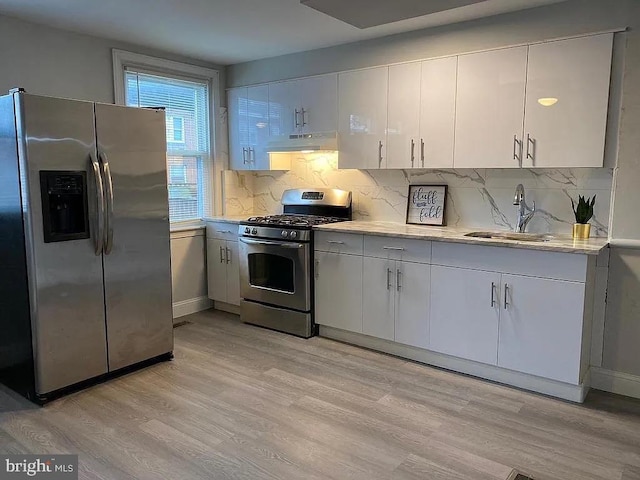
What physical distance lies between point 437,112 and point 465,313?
1437 mm

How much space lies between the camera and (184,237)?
451 cm

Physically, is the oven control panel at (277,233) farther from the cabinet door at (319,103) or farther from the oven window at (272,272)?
the cabinet door at (319,103)

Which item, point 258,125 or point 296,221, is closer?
point 296,221

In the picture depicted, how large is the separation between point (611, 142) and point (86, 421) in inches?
134

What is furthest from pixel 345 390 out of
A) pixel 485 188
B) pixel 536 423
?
pixel 485 188

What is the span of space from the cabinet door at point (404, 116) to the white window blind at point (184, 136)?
1.92 m

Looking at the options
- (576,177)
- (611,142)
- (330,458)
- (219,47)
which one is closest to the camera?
(330,458)

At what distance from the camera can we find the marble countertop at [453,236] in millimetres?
2764

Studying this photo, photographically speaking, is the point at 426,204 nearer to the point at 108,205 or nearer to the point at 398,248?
the point at 398,248

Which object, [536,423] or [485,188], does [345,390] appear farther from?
[485,188]

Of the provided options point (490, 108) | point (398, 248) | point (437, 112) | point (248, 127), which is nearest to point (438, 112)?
point (437, 112)

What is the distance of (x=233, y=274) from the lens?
4.51 metres

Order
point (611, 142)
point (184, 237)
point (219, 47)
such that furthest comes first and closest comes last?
point (184, 237), point (219, 47), point (611, 142)

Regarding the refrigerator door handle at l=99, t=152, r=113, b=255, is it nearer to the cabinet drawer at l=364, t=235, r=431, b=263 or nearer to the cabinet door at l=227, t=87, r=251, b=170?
the cabinet drawer at l=364, t=235, r=431, b=263
